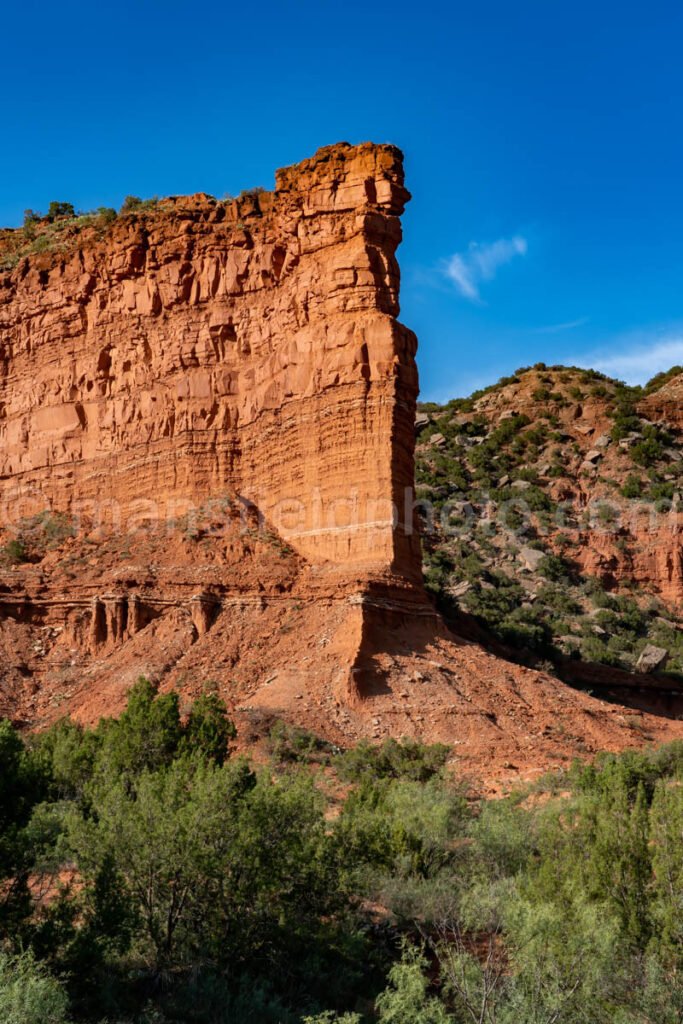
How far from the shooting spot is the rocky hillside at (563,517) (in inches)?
1861

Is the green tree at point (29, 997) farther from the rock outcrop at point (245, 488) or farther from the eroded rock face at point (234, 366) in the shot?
the eroded rock face at point (234, 366)

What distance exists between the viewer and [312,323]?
1350 inches

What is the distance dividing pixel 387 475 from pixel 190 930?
1758 centimetres

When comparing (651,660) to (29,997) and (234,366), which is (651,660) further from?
(29,997)

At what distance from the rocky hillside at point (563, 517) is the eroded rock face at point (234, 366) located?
28.9 feet

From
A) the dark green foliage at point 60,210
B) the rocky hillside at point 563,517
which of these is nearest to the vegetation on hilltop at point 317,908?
the rocky hillside at point 563,517

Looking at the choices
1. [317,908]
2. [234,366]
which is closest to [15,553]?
[234,366]

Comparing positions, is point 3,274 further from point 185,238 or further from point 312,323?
point 312,323

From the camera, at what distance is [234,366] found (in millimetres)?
37062

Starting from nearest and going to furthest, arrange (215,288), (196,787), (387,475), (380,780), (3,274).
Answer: (196,787) < (380,780) < (387,475) < (215,288) < (3,274)

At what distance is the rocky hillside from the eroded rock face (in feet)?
28.9

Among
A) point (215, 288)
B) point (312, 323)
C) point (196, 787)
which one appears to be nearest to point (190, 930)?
point (196, 787)

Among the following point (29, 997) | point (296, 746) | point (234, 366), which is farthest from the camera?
point (234, 366)

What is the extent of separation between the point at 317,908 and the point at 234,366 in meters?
23.6
